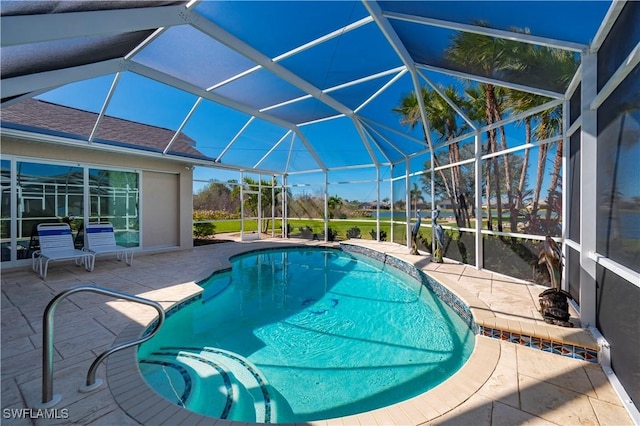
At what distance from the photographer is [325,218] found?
46.2 ft

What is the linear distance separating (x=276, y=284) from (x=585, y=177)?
695 centimetres

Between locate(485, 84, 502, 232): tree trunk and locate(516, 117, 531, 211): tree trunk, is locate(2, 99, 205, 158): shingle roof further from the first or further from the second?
locate(516, 117, 531, 211): tree trunk

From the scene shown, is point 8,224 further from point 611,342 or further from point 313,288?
point 611,342

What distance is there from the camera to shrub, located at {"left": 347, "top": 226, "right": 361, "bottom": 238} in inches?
566

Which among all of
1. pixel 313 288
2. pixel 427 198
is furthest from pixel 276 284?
pixel 427 198

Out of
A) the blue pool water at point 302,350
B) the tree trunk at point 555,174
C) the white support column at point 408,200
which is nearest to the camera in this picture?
the blue pool water at point 302,350

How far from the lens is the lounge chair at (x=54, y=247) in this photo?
7020 mm

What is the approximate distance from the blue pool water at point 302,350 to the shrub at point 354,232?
697 cm

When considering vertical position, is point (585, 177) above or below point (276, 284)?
above

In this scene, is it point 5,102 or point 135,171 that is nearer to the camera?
point 5,102

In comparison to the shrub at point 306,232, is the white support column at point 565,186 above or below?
above

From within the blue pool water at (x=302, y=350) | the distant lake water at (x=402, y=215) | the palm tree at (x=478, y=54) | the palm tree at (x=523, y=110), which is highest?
the palm tree at (x=478, y=54)

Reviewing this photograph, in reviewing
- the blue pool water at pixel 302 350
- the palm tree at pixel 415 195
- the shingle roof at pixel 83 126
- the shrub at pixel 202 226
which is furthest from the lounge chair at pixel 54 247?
the palm tree at pixel 415 195

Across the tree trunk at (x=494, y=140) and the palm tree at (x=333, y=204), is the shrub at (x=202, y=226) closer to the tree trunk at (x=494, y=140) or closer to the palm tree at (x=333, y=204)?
the palm tree at (x=333, y=204)
